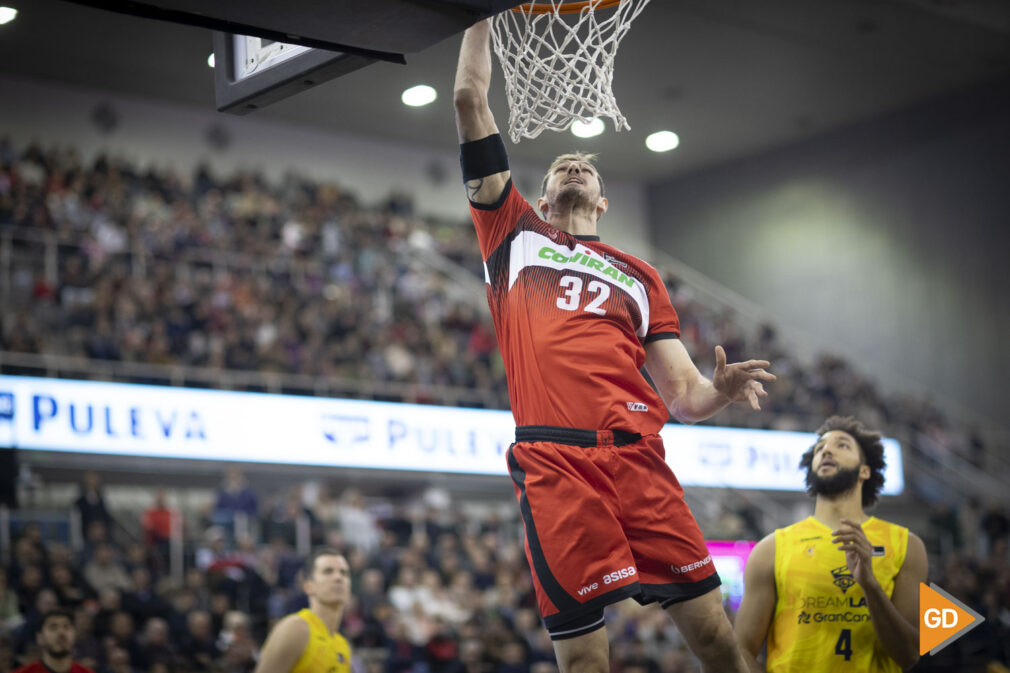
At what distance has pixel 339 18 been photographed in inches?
155

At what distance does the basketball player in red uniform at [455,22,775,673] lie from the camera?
378cm

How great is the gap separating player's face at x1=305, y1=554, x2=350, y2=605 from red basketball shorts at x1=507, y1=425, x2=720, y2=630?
3.02 metres

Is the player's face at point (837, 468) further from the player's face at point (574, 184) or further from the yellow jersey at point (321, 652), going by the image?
the yellow jersey at point (321, 652)

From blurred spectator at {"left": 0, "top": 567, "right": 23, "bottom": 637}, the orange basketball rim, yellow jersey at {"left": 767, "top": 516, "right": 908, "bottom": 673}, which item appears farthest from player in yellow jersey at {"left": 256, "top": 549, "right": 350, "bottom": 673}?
blurred spectator at {"left": 0, "top": 567, "right": 23, "bottom": 637}

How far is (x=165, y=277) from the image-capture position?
16.7m

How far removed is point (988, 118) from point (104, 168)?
694 inches

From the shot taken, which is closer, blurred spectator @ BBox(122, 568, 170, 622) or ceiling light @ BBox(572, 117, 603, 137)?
ceiling light @ BBox(572, 117, 603, 137)

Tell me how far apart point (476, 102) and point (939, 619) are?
3154mm

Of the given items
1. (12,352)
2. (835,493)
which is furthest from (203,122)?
(835,493)

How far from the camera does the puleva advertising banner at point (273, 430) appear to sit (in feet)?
44.5

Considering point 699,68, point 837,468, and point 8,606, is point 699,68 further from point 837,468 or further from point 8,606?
point 837,468

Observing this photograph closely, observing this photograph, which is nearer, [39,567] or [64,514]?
[39,567]

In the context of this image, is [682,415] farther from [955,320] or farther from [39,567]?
[955,320]

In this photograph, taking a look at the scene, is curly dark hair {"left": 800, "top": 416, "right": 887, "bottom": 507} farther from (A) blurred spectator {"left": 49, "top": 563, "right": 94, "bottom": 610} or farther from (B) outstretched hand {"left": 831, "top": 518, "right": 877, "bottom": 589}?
(A) blurred spectator {"left": 49, "top": 563, "right": 94, "bottom": 610}
